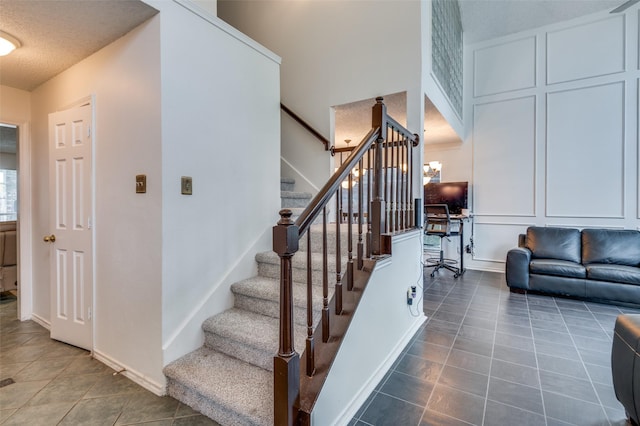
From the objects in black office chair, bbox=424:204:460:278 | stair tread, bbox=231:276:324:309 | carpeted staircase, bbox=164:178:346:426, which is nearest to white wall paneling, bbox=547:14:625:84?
black office chair, bbox=424:204:460:278

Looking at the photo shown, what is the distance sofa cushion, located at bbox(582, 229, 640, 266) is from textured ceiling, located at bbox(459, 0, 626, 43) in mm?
3316

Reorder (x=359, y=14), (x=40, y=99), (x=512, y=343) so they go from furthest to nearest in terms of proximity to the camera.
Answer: (x=359, y=14) → (x=40, y=99) → (x=512, y=343)

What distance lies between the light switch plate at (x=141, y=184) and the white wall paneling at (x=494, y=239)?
542cm

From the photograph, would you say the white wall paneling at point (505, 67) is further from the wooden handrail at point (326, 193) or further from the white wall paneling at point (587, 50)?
the wooden handrail at point (326, 193)

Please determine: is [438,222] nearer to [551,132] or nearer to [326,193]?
[551,132]

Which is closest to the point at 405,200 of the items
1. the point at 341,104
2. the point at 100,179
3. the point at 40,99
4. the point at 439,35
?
the point at 341,104

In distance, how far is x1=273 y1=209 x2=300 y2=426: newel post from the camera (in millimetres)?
1236

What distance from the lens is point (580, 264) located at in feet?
12.9

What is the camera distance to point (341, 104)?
339cm

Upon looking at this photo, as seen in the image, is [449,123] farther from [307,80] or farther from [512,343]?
[512,343]

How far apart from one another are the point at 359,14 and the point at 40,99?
3.40 metres

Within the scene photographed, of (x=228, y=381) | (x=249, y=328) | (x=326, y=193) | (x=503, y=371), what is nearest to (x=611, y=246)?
(x=503, y=371)

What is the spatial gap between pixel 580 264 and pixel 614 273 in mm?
390

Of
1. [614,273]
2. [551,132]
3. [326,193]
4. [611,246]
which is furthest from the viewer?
[551,132]
